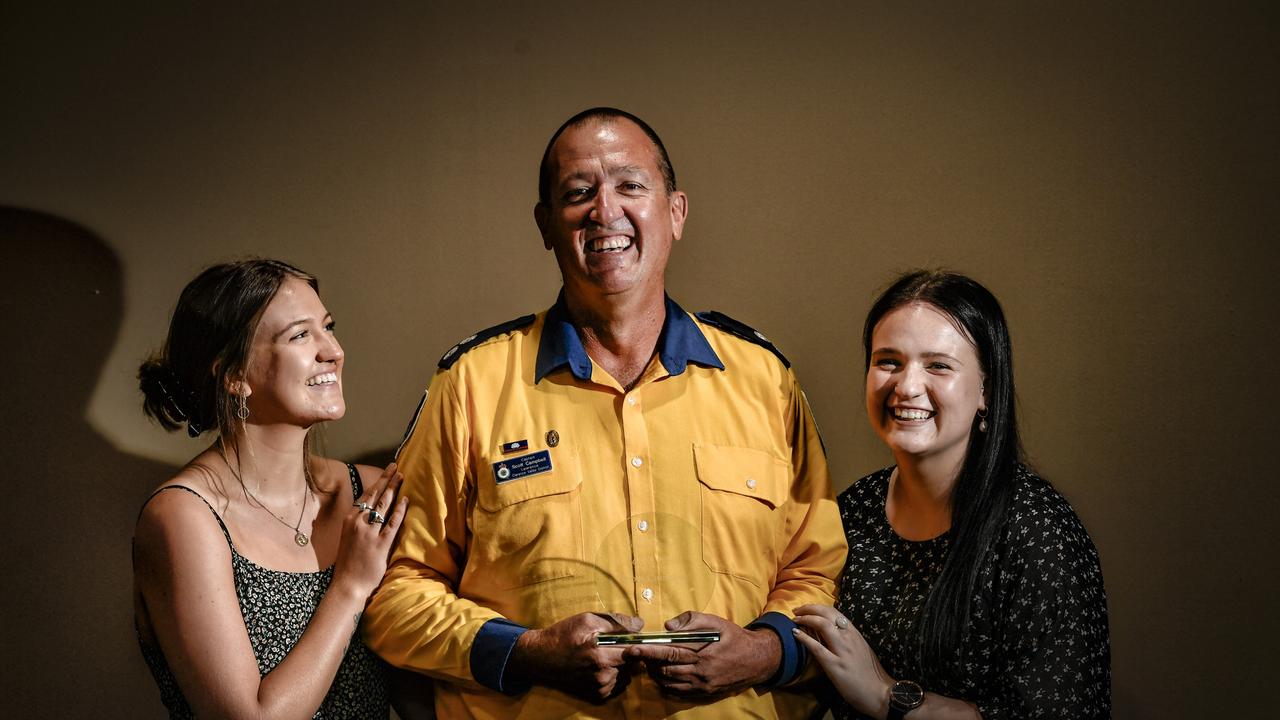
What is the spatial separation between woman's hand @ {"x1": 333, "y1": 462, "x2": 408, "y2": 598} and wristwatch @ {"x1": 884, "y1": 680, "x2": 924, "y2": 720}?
1.16m

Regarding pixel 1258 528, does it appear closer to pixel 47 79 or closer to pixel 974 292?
pixel 974 292

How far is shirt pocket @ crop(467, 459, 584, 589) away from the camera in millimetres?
2314

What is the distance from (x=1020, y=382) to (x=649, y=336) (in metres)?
1.11

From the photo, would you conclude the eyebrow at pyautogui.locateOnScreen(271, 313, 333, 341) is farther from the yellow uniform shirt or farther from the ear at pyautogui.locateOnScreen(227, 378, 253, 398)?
the yellow uniform shirt

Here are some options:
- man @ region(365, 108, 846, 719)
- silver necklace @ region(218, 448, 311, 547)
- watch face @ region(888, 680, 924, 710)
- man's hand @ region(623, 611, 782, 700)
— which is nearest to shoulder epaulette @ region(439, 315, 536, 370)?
man @ region(365, 108, 846, 719)

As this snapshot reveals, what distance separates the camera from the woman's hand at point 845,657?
7.35 ft

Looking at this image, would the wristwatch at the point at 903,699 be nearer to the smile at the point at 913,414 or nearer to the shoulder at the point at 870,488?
the shoulder at the point at 870,488

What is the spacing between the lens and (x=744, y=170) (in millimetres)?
3049

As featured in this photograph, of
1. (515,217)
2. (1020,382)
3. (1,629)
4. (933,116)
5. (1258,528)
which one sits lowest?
(1,629)

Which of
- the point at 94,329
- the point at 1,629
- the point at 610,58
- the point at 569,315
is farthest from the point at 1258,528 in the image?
the point at 1,629

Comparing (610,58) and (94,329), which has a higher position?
(610,58)

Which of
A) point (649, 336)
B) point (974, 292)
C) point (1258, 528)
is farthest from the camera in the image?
point (1258, 528)

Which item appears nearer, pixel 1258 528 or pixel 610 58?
pixel 1258 528

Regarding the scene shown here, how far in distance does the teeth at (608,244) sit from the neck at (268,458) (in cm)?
84
